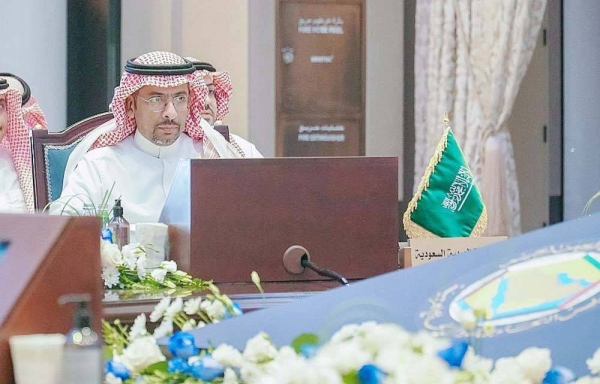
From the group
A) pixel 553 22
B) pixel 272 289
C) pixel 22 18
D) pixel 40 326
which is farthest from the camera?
pixel 553 22

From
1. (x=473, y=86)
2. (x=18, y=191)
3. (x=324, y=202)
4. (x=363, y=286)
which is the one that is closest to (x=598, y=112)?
(x=473, y=86)

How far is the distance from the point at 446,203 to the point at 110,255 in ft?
3.62

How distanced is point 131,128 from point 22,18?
2.13 m

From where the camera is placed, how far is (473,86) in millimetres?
6734

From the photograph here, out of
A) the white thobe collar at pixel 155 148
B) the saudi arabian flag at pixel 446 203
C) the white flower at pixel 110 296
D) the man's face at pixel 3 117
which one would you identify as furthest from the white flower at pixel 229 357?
the man's face at pixel 3 117

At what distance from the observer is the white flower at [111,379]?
1.05m

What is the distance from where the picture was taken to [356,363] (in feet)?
3.10

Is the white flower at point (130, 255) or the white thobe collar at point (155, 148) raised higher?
the white thobe collar at point (155, 148)

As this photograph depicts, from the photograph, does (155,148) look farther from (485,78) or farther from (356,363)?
(356,363)

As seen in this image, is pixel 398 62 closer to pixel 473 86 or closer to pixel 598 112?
pixel 473 86

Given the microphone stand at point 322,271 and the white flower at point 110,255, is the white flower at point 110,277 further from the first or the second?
the microphone stand at point 322,271

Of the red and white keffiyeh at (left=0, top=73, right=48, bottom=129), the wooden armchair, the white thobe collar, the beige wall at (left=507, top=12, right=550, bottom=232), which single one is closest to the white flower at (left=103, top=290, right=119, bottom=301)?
the wooden armchair

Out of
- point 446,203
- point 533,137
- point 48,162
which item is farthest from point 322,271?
point 533,137

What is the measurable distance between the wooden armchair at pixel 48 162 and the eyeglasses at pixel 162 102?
12.0 inches
